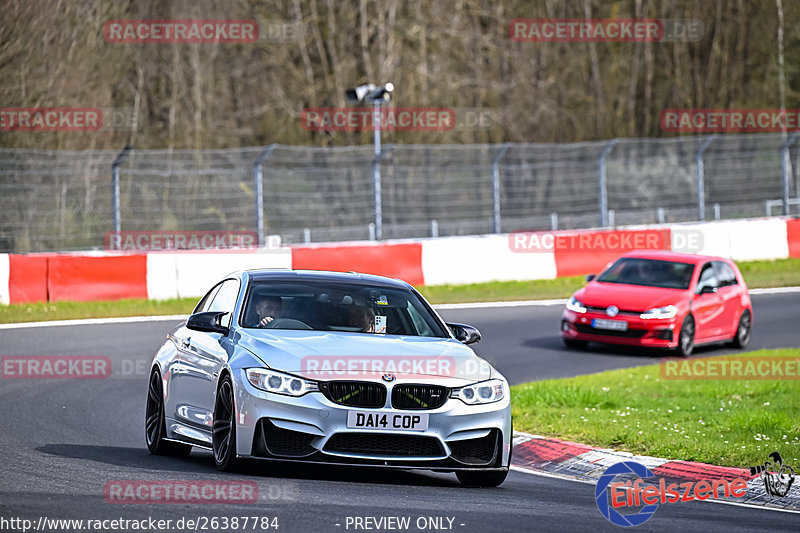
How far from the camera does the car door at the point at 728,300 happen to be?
18.9 metres

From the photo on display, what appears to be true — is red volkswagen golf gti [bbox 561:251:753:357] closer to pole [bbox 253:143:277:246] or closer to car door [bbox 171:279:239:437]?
pole [bbox 253:143:277:246]

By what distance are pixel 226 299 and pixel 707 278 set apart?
10.9 metres

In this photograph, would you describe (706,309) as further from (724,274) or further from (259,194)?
(259,194)

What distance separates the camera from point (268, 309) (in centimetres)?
908

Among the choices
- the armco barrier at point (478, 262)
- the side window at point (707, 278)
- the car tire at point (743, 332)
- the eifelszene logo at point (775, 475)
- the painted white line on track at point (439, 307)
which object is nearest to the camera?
the eifelszene logo at point (775, 475)

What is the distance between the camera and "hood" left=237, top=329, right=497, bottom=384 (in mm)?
8070

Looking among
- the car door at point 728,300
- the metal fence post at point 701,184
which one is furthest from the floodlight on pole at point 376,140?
the car door at point 728,300

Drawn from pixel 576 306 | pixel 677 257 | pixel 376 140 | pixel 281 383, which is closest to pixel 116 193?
pixel 376 140

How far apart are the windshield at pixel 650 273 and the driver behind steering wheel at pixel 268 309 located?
1056 centimetres

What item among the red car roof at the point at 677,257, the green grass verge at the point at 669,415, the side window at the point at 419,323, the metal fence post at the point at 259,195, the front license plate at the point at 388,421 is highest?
the metal fence post at the point at 259,195

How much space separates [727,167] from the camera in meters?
31.2

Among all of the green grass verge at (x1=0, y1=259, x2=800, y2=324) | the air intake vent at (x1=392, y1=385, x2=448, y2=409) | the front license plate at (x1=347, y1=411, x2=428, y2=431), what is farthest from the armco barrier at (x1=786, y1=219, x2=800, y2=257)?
the front license plate at (x1=347, y1=411, x2=428, y2=431)

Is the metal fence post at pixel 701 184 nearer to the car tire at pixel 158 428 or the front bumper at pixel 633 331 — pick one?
the front bumper at pixel 633 331

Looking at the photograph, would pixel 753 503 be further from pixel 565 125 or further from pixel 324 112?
pixel 565 125
